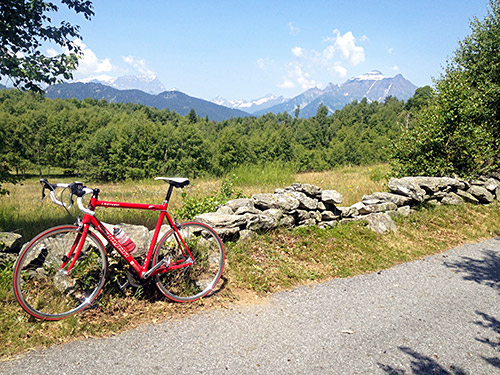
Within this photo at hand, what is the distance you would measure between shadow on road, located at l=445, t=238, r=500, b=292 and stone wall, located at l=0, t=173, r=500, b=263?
5.09ft

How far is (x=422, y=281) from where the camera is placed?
225 inches

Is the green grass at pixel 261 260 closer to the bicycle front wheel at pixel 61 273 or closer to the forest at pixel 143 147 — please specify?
the bicycle front wheel at pixel 61 273

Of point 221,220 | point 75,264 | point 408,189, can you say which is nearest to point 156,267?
point 75,264

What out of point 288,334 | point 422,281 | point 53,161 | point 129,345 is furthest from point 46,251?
point 53,161

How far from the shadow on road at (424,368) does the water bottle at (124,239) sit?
3098mm

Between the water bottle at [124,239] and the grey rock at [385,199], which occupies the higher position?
the water bottle at [124,239]

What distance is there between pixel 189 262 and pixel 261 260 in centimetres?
151

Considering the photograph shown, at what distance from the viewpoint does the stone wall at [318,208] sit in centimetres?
559

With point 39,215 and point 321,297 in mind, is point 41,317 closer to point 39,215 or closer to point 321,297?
point 321,297

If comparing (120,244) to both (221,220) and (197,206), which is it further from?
(197,206)

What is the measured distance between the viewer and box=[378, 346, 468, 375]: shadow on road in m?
3.32

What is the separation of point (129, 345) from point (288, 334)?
1.78 meters

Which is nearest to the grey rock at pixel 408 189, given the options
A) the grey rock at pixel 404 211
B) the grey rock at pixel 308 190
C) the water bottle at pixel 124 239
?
the grey rock at pixel 404 211

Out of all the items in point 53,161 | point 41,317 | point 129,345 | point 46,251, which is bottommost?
point 53,161
